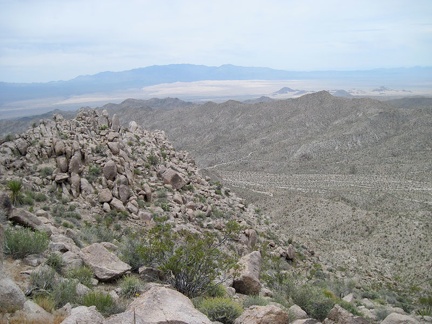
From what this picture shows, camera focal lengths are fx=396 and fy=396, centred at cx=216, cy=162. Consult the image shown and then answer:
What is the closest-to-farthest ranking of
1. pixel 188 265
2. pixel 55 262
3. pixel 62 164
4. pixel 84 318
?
pixel 84 318
pixel 55 262
pixel 188 265
pixel 62 164

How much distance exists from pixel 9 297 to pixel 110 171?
10.2m

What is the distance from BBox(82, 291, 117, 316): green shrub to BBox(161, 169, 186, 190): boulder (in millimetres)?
11589

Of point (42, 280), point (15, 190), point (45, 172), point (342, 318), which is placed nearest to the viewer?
point (42, 280)

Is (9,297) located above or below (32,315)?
above

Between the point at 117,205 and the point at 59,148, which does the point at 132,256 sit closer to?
the point at 117,205

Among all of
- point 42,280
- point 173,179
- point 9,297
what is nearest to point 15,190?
point 42,280

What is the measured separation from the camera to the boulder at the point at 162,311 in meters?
5.48

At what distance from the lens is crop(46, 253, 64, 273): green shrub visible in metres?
7.85

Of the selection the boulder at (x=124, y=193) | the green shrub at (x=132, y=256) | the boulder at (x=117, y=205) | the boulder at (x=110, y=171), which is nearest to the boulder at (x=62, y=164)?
the boulder at (x=110, y=171)

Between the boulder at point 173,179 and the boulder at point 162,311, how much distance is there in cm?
1181

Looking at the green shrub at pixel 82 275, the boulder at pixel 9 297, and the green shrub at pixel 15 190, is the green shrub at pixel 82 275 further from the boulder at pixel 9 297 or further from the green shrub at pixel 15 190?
the green shrub at pixel 15 190

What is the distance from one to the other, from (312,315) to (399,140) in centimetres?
5683

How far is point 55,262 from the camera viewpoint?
7.92 metres

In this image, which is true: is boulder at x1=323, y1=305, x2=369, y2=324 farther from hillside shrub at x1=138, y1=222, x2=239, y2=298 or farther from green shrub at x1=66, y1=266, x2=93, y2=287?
green shrub at x1=66, y1=266, x2=93, y2=287
